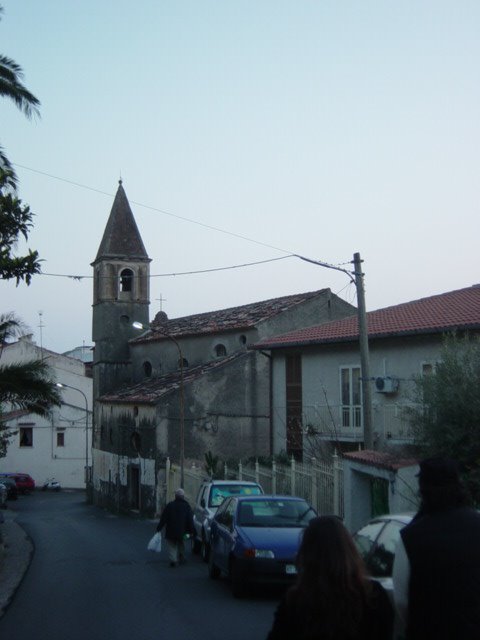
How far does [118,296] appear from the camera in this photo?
5100cm

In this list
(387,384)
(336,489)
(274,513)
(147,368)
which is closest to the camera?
(274,513)

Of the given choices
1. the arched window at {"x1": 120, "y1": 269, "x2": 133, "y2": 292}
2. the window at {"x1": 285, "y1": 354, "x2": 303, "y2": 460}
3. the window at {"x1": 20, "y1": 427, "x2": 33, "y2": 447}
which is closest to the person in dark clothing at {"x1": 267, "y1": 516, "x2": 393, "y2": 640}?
the window at {"x1": 285, "y1": 354, "x2": 303, "y2": 460}

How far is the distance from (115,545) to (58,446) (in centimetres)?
4484

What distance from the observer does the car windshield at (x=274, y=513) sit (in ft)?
50.3

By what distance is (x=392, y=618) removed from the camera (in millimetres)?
4152

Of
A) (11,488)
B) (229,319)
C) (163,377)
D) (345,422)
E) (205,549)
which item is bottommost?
(11,488)

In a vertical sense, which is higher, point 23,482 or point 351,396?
point 351,396

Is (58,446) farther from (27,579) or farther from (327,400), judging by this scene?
(27,579)

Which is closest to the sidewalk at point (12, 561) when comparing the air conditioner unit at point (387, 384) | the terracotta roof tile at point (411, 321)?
the air conditioner unit at point (387, 384)

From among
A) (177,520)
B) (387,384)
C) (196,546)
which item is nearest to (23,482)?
(387,384)

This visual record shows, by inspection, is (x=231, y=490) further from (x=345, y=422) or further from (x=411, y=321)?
(x=345, y=422)

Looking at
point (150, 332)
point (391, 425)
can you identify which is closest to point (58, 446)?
point (150, 332)

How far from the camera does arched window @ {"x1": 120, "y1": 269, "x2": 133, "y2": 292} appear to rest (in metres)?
51.1

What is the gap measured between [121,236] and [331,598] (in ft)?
157
